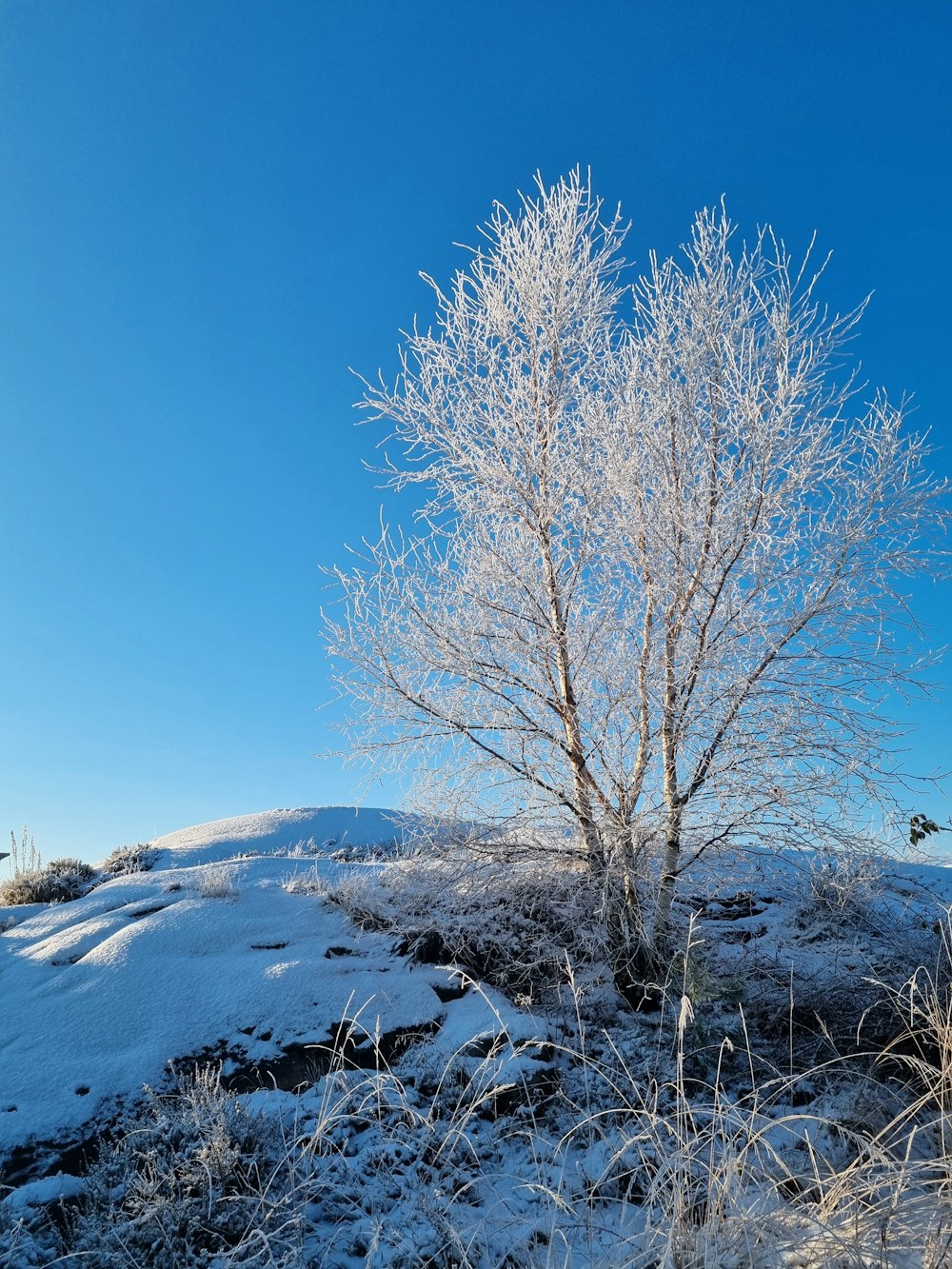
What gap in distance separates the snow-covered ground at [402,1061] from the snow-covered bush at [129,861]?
3.48 metres

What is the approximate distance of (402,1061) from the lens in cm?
498

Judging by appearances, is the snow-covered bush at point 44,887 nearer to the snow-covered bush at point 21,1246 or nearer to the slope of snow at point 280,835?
the slope of snow at point 280,835

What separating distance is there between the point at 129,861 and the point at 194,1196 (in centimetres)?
922

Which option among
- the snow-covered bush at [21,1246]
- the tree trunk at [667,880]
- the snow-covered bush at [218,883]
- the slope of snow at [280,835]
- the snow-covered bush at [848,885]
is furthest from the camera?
the slope of snow at [280,835]

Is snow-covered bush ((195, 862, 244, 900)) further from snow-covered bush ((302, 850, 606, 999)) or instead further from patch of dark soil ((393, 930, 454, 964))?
patch of dark soil ((393, 930, 454, 964))

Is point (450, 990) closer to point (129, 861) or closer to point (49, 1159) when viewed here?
point (49, 1159)

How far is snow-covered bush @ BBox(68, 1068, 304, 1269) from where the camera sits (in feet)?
10.6

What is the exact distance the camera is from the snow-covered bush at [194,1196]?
10.6 ft

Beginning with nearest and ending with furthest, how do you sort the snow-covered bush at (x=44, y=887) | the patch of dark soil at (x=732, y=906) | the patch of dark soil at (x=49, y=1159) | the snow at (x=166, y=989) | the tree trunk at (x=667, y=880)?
1. the patch of dark soil at (x=49, y=1159)
2. the snow at (x=166, y=989)
3. the tree trunk at (x=667, y=880)
4. the patch of dark soil at (x=732, y=906)
5. the snow-covered bush at (x=44, y=887)

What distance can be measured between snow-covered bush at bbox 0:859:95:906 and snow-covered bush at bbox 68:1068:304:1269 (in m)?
7.19

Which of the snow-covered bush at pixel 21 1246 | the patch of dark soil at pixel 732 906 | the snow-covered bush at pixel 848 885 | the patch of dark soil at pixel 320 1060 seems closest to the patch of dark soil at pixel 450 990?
the patch of dark soil at pixel 320 1060

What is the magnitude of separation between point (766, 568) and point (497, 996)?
155 inches

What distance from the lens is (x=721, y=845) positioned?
6.40 m

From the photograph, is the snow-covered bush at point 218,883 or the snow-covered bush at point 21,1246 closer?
the snow-covered bush at point 21,1246
